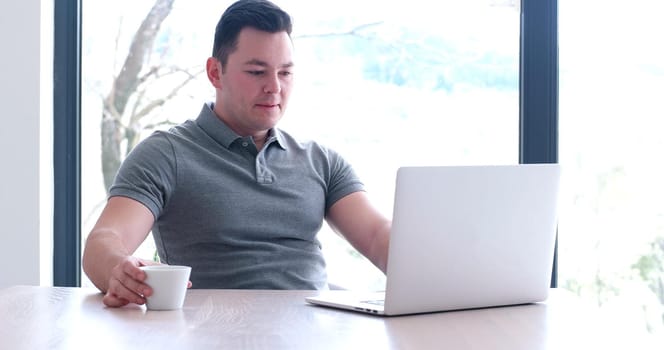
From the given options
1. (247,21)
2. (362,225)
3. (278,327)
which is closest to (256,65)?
(247,21)

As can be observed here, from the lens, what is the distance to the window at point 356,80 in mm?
3129

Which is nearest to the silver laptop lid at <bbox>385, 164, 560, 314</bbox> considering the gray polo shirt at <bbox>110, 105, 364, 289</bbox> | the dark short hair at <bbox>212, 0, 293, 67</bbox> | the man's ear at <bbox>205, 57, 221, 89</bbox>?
the gray polo shirt at <bbox>110, 105, 364, 289</bbox>

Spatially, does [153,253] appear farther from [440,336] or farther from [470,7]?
[440,336]

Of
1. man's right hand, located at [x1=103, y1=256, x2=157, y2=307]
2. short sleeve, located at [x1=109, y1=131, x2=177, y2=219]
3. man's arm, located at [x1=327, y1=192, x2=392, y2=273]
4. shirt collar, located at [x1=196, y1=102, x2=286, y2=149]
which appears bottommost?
man's right hand, located at [x1=103, y1=256, x2=157, y2=307]

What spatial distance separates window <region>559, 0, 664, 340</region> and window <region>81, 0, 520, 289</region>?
0.19 m

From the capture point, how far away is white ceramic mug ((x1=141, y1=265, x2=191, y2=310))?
1597 millimetres

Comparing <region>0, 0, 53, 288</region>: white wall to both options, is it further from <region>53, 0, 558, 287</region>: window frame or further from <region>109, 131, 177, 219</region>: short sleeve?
<region>109, 131, 177, 219</region>: short sleeve

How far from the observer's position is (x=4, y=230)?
2949 mm

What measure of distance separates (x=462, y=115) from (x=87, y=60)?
4.11 ft

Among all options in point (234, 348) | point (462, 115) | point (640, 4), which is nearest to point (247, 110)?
point (462, 115)

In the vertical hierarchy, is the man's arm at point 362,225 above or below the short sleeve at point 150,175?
below

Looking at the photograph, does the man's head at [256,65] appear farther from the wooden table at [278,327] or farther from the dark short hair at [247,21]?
the wooden table at [278,327]

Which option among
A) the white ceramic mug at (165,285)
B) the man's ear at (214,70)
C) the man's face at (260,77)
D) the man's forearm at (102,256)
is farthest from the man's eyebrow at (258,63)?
the white ceramic mug at (165,285)

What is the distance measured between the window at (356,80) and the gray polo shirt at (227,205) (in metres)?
0.69
